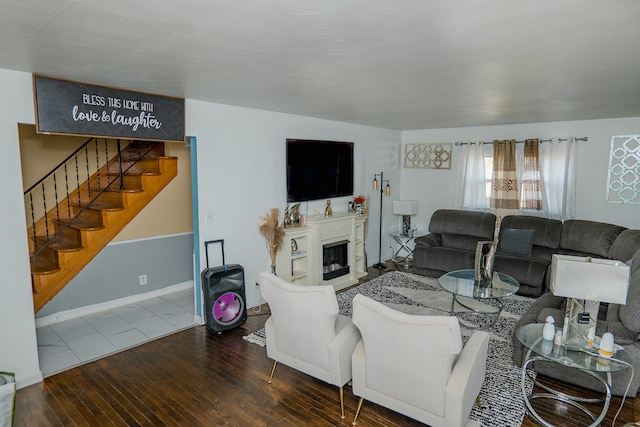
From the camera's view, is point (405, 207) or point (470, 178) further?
point (405, 207)

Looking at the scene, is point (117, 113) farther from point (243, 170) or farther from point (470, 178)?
point (470, 178)

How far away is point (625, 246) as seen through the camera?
412 cm

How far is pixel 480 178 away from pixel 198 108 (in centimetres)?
464

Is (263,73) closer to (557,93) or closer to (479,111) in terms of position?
(557,93)

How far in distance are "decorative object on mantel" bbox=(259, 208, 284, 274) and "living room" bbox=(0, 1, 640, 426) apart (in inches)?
5.3

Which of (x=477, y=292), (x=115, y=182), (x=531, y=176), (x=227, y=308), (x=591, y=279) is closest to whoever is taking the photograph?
(x=591, y=279)

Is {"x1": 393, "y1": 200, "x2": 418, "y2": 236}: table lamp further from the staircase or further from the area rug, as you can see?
the staircase

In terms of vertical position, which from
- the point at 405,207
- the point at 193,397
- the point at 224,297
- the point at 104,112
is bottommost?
the point at 193,397

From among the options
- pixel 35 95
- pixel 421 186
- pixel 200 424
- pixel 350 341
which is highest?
pixel 35 95

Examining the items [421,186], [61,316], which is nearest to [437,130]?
[421,186]

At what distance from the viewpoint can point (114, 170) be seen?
15.7 feet

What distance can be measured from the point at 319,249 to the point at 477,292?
6.81ft

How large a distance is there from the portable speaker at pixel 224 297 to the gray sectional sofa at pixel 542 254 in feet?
8.74

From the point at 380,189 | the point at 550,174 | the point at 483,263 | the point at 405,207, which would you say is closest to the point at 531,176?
the point at 550,174
